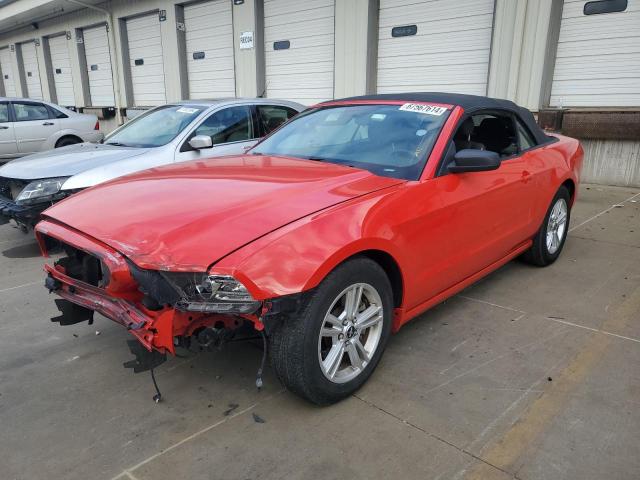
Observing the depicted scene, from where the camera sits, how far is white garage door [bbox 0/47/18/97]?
84.1 feet

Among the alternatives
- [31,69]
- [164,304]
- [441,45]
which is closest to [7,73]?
[31,69]

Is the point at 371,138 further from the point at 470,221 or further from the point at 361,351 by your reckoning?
the point at 361,351

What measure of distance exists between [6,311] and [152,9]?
47.8 feet

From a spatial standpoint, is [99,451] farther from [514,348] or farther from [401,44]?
[401,44]

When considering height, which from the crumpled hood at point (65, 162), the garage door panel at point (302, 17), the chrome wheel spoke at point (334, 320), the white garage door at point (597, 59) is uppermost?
the garage door panel at point (302, 17)

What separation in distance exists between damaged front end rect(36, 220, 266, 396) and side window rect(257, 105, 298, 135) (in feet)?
14.0

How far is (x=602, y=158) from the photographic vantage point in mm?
8805

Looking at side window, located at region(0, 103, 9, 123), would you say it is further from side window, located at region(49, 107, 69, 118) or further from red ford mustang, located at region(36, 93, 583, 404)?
red ford mustang, located at region(36, 93, 583, 404)

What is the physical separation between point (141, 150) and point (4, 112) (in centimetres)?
654

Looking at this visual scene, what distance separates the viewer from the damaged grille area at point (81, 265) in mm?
2830

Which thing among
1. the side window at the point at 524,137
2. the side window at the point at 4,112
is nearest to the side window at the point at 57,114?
the side window at the point at 4,112

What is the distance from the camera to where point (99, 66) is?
64.4ft

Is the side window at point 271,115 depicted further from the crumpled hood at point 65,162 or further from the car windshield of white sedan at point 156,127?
the crumpled hood at point 65,162

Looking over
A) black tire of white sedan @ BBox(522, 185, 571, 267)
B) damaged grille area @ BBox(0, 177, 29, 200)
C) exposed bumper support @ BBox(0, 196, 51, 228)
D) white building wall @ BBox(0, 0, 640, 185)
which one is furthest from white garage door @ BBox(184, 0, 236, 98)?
black tire of white sedan @ BBox(522, 185, 571, 267)
